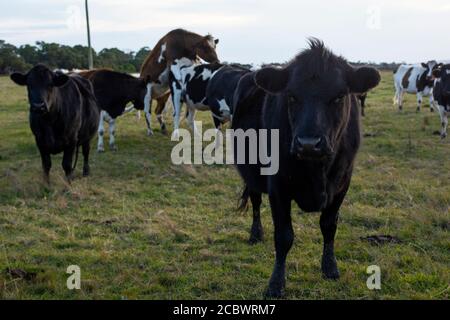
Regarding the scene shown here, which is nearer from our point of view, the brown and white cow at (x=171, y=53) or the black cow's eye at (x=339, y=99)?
the black cow's eye at (x=339, y=99)

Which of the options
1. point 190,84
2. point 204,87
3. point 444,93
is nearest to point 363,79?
point 204,87

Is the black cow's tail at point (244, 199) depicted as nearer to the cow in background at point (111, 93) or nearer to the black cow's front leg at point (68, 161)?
the black cow's front leg at point (68, 161)

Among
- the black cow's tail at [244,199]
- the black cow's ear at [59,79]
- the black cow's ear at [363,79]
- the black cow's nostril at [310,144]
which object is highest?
the black cow's ear at [363,79]

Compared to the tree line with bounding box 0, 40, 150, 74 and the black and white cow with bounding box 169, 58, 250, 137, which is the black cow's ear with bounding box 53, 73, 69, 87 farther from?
the tree line with bounding box 0, 40, 150, 74

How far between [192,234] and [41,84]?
334cm

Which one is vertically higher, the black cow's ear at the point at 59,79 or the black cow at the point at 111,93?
the black cow's ear at the point at 59,79

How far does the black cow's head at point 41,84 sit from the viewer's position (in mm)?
7324

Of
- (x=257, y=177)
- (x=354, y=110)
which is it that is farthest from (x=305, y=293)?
(x=354, y=110)

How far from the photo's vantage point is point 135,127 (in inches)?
602

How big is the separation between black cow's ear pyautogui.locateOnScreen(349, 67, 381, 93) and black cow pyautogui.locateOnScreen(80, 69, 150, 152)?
329 inches

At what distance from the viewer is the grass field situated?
440 centimetres

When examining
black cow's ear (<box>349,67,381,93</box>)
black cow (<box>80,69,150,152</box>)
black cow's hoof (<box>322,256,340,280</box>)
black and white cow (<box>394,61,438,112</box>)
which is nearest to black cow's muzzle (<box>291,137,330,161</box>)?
black cow's ear (<box>349,67,381,93</box>)

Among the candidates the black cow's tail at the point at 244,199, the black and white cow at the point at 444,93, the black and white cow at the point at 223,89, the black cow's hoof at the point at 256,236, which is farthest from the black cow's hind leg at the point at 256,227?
the black and white cow at the point at 444,93

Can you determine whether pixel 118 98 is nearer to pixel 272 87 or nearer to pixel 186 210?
pixel 186 210
